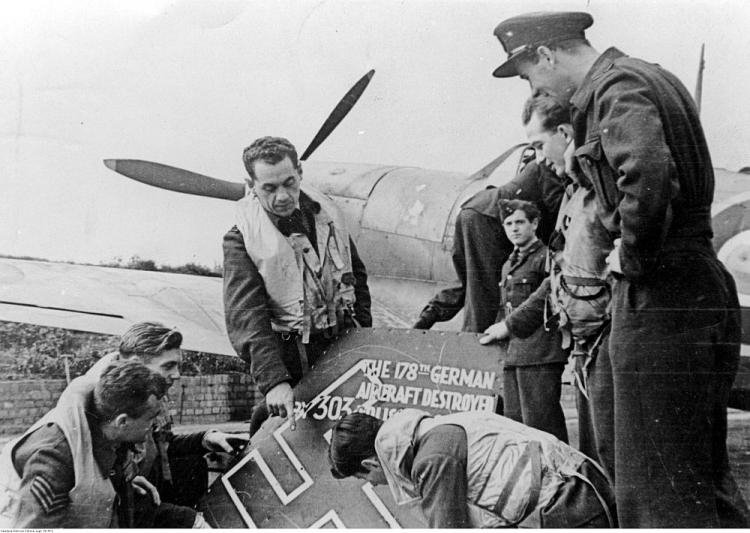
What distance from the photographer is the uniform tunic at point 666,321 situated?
10.5 feet

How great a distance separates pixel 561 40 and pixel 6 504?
3.45 meters

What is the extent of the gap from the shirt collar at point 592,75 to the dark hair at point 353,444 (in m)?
1.72

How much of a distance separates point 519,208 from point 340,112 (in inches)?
41.4

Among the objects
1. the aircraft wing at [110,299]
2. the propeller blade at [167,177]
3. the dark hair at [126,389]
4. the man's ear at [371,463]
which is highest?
the propeller blade at [167,177]

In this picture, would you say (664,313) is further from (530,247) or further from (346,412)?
(346,412)

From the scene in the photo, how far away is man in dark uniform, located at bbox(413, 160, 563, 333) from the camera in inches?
140

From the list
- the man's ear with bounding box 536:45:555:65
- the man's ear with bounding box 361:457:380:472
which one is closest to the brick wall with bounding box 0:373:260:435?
the man's ear with bounding box 361:457:380:472

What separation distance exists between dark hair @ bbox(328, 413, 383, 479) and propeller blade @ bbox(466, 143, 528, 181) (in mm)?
1268

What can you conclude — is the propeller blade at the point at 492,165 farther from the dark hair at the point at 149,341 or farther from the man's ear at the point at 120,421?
the man's ear at the point at 120,421

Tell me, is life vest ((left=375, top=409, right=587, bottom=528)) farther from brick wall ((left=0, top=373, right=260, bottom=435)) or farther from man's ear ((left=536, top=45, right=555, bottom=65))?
man's ear ((left=536, top=45, right=555, bottom=65))

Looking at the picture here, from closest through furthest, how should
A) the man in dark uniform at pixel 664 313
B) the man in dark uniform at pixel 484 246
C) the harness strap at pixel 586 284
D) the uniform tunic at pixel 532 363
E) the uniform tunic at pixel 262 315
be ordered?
the man in dark uniform at pixel 664 313, the harness strap at pixel 586 284, the uniform tunic at pixel 532 363, the man in dark uniform at pixel 484 246, the uniform tunic at pixel 262 315

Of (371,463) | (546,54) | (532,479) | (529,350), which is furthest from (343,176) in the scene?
(532,479)

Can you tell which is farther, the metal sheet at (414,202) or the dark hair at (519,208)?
the metal sheet at (414,202)

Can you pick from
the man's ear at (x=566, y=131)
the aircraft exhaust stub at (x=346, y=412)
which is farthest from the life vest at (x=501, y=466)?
the man's ear at (x=566, y=131)
